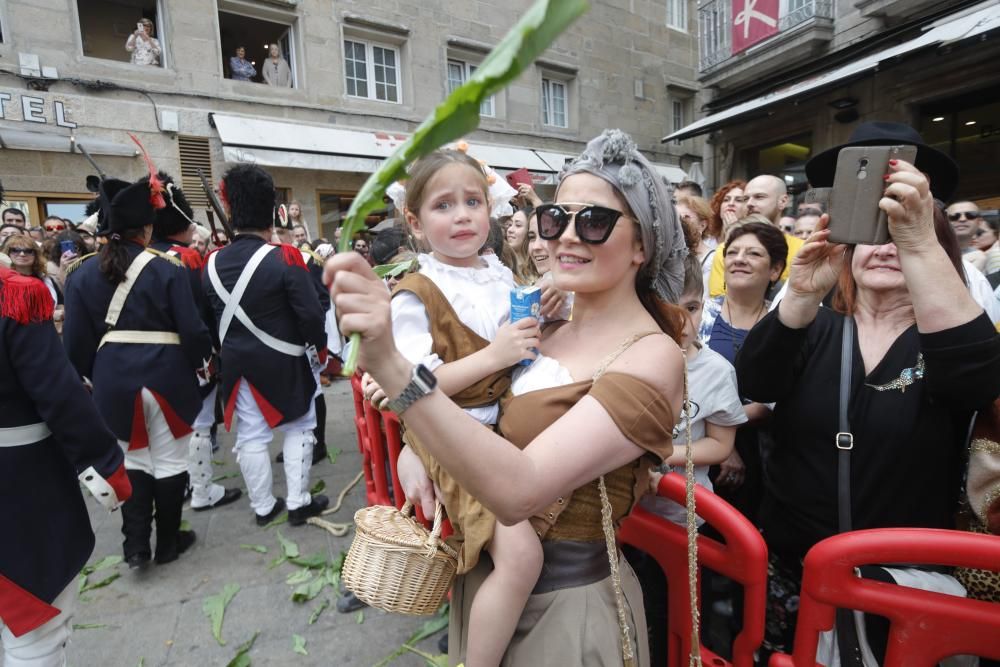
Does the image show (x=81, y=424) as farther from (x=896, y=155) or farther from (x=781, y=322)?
(x=896, y=155)

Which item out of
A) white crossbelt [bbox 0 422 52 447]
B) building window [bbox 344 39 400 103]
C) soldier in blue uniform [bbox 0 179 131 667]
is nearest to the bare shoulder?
soldier in blue uniform [bbox 0 179 131 667]

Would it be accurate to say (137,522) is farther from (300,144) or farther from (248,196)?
(300,144)

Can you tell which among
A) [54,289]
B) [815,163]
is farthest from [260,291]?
[54,289]

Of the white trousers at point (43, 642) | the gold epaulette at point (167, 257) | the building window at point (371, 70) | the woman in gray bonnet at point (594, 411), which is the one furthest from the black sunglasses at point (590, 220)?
the building window at point (371, 70)

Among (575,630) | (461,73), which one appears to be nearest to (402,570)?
(575,630)

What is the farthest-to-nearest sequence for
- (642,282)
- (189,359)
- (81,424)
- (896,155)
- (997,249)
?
1. (997,249)
2. (189,359)
3. (81,424)
4. (642,282)
5. (896,155)

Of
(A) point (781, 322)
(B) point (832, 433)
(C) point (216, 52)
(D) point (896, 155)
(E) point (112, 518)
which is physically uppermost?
(C) point (216, 52)

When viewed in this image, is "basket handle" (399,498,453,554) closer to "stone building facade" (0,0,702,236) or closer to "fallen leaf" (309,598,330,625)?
"fallen leaf" (309,598,330,625)

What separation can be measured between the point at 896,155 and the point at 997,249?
4.48m

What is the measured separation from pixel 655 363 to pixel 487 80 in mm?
777

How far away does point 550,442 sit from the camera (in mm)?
1071

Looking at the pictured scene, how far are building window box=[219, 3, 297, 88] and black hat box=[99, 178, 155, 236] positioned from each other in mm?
9199

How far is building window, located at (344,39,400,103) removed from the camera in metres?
12.2

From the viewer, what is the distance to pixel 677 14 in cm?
1764
